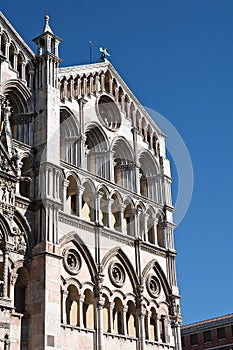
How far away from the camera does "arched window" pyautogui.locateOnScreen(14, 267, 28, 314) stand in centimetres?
2864

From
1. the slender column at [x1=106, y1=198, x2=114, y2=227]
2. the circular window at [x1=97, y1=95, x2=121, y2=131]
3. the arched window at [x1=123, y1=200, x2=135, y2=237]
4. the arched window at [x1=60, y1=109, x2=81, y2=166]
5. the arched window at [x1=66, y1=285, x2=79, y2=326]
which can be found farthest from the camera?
the circular window at [x1=97, y1=95, x2=121, y2=131]

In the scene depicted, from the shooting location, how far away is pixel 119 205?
36062mm

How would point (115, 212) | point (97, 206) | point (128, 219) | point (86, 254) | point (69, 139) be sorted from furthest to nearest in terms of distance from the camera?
point (128, 219) → point (115, 212) → point (69, 139) → point (97, 206) → point (86, 254)

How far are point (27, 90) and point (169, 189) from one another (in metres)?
12.3

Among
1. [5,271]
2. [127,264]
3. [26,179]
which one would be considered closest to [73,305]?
[127,264]

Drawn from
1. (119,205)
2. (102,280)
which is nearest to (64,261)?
(102,280)

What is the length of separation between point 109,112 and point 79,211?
824cm

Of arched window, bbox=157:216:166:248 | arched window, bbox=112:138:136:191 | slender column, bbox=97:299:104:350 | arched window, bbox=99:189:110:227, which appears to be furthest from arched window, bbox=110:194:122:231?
slender column, bbox=97:299:104:350

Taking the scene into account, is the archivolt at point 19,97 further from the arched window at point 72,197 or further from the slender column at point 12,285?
the slender column at point 12,285

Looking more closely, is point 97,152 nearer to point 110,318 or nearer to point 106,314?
point 106,314

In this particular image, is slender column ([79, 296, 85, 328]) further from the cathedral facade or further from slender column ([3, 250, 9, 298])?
slender column ([3, 250, 9, 298])

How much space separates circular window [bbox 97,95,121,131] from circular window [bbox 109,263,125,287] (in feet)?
26.9

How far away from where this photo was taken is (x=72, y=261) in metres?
31.6

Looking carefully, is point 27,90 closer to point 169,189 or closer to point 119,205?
point 119,205
